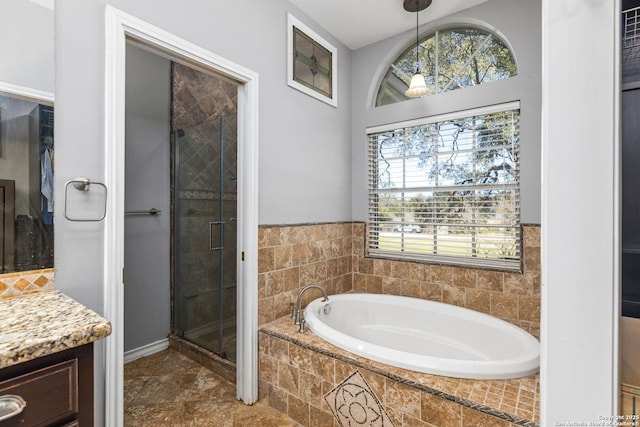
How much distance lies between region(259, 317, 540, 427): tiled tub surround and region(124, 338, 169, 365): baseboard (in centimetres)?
129

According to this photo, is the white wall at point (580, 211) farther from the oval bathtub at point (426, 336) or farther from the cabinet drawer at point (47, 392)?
the cabinet drawer at point (47, 392)

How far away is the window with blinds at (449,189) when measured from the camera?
2285mm

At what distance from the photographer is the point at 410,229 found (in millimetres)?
2748

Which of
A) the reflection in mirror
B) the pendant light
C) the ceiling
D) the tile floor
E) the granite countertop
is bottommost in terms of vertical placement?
the tile floor

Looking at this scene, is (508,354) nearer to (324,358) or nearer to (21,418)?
(324,358)

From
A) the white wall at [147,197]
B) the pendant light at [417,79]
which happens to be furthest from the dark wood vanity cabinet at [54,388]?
the pendant light at [417,79]

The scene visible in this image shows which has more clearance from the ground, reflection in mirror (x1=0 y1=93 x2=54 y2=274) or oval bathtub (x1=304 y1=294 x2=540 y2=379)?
reflection in mirror (x1=0 y1=93 x2=54 y2=274)

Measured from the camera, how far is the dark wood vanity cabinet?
757 mm

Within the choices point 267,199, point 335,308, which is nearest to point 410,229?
point 335,308

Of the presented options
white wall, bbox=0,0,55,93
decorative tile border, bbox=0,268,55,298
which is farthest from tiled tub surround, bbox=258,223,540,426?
white wall, bbox=0,0,55,93

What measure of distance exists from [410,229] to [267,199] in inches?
53.4

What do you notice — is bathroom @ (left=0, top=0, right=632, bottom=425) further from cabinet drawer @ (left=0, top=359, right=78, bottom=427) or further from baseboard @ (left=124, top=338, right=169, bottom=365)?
baseboard @ (left=124, top=338, right=169, bottom=365)

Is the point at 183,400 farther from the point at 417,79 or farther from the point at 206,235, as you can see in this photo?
the point at 417,79

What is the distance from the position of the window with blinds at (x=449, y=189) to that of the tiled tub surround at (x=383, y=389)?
3.81ft
